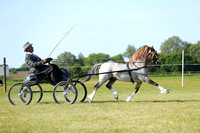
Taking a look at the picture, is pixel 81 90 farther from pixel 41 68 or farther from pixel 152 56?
pixel 152 56

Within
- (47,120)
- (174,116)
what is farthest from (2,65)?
(174,116)

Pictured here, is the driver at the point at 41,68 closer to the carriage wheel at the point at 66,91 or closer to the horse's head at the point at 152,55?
the carriage wheel at the point at 66,91

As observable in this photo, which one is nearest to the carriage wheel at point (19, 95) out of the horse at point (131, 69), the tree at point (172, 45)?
the horse at point (131, 69)

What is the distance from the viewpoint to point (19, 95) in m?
9.21

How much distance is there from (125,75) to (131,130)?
4.44m

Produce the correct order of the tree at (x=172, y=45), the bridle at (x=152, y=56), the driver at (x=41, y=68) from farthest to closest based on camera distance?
the tree at (x=172, y=45)
the bridle at (x=152, y=56)
the driver at (x=41, y=68)

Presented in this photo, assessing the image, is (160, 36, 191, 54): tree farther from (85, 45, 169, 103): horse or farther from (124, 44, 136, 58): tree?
(85, 45, 169, 103): horse

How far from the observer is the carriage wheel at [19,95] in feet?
30.2

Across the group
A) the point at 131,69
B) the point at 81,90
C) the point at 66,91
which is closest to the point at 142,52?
the point at 131,69

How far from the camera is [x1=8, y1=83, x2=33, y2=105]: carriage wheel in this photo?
9.20 metres

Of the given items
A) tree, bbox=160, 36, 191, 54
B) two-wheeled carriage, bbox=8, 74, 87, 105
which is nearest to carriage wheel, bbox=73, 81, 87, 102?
two-wheeled carriage, bbox=8, 74, 87, 105

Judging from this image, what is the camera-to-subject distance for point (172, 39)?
96938mm

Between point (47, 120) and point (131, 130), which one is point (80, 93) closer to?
point (47, 120)

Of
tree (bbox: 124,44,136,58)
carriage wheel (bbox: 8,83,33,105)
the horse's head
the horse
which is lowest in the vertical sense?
carriage wheel (bbox: 8,83,33,105)
